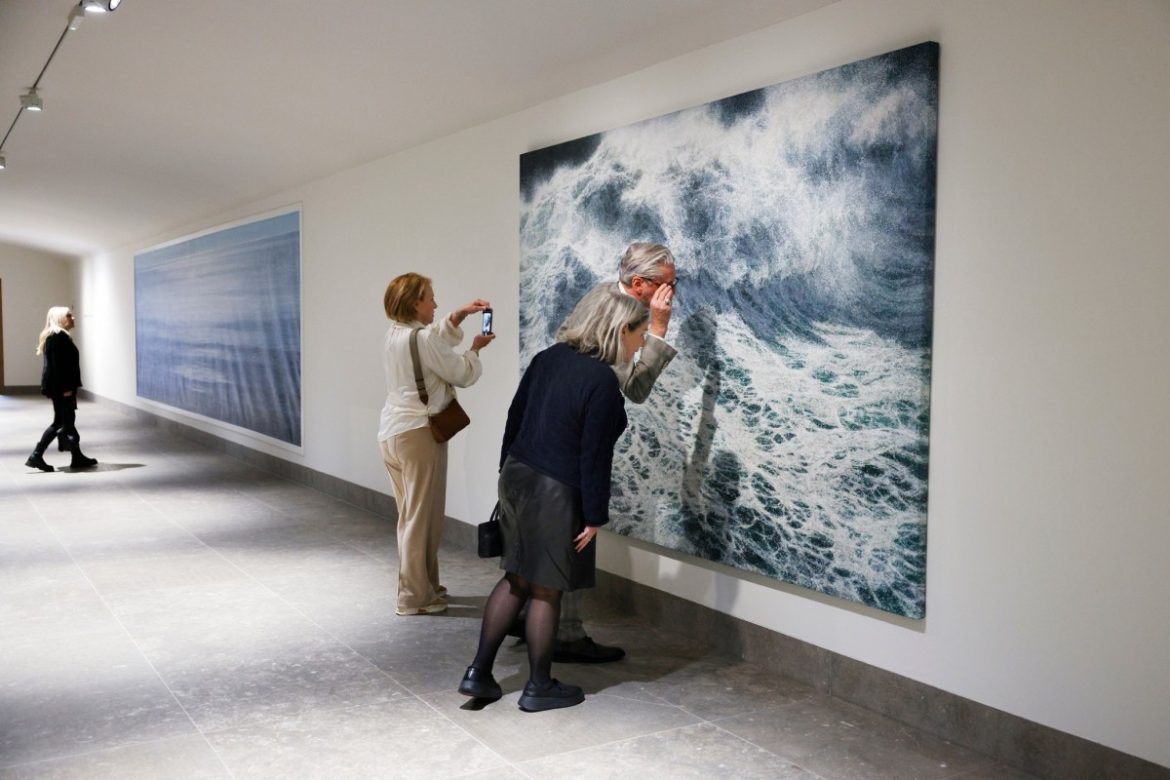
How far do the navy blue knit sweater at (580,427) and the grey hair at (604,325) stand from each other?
46 millimetres

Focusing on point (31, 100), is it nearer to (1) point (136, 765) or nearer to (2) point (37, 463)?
(2) point (37, 463)

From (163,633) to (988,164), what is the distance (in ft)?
14.8

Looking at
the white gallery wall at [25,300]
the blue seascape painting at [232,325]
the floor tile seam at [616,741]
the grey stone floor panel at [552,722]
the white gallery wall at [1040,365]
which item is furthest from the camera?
the white gallery wall at [25,300]

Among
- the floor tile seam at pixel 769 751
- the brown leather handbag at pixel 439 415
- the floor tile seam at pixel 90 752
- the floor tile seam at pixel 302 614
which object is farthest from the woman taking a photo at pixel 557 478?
the brown leather handbag at pixel 439 415

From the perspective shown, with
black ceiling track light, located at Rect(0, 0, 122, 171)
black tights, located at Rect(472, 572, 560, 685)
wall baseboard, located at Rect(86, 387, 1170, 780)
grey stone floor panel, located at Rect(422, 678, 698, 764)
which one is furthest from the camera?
black ceiling track light, located at Rect(0, 0, 122, 171)

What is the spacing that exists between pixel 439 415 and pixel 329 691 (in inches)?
66.8

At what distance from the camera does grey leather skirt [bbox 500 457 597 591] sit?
13.3 feet

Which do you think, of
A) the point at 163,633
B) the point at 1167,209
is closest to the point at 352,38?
the point at 163,633

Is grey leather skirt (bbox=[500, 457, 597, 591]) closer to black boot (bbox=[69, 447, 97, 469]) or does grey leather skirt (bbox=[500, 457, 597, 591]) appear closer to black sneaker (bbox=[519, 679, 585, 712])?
black sneaker (bbox=[519, 679, 585, 712])

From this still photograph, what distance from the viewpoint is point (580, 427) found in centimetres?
405

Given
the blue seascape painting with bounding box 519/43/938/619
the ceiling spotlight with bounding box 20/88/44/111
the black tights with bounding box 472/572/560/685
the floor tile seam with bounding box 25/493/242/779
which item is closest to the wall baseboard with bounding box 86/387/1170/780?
the blue seascape painting with bounding box 519/43/938/619

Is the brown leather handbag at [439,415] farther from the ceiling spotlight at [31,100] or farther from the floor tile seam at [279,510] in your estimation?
the ceiling spotlight at [31,100]

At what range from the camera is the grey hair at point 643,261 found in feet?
17.1

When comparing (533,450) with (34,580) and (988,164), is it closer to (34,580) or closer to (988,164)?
(988,164)
